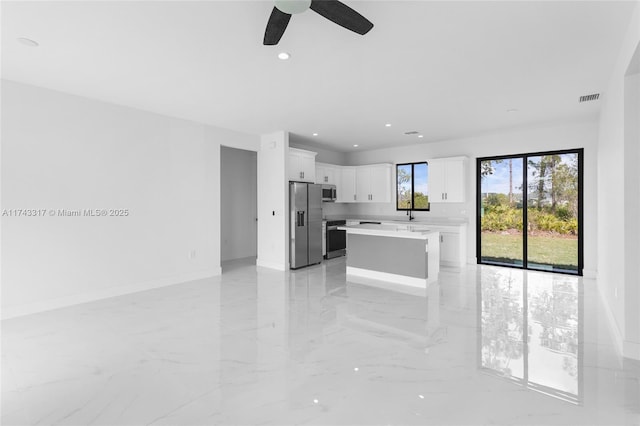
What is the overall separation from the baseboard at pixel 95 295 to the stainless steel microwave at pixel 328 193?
10.2 feet

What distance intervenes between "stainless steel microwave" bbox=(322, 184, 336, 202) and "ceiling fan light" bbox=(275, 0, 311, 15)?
18.6 ft

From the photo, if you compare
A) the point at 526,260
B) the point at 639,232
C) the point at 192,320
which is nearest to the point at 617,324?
the point at 639,232

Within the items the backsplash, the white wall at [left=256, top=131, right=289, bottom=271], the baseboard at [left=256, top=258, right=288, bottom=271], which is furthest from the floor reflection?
the white wall at [left=256, top=131, right=289, bottom=271]

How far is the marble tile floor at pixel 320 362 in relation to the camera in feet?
6.50

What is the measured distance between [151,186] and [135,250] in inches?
38.6

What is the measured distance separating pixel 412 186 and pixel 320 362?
19.0ft

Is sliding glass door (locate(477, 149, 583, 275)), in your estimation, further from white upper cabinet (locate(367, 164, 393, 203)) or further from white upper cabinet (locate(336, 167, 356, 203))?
white upper cabinet (locate(336, 167, 356, 203))

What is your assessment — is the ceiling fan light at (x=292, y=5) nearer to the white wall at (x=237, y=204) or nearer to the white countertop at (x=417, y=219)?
the white countertop at (x=417, y=219)

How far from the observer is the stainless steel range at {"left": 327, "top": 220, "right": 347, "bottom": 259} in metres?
7.39

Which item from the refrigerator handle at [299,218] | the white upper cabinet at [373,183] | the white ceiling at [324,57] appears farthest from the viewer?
the white upper cabinet at [373,183]

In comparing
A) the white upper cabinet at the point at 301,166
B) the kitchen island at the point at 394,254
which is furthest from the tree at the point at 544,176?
the white upper cabinet at the point at 301,166

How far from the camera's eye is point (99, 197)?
14.3ft

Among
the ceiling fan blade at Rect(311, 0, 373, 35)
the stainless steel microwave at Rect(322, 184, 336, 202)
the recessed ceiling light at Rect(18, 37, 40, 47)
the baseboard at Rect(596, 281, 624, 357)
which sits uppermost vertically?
the recessed ceiling light at Rect(18, 37, 40, 47)

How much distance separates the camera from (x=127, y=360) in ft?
8.68
